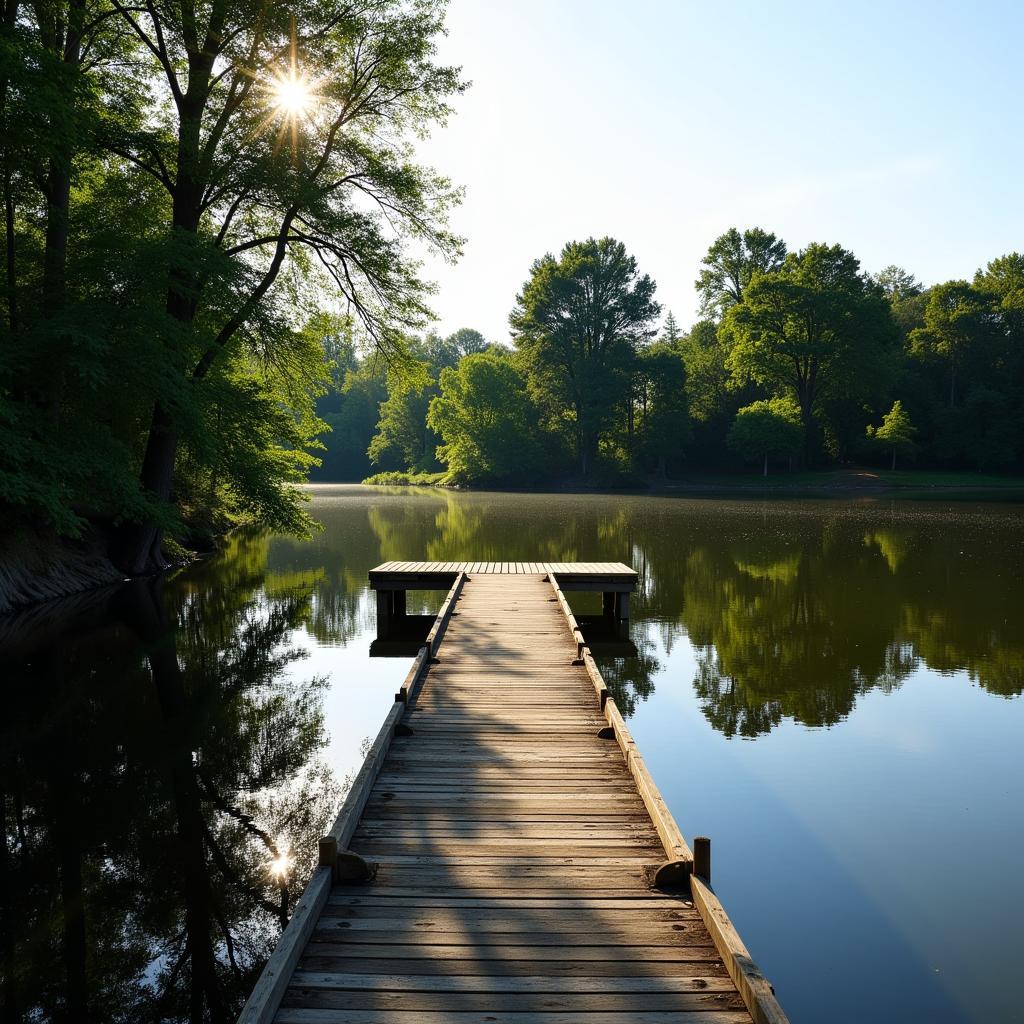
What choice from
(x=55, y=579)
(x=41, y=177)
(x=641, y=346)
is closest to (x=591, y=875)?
(x=55, y=579)

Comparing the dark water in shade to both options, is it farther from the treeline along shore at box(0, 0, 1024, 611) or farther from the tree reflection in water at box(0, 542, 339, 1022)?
the treeline along shore at box(0, 0, 1024, 611)

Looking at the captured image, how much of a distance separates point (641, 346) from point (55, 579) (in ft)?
201

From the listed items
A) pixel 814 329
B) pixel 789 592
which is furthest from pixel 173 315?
pixel 814 329

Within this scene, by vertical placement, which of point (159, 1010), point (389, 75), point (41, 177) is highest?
point (389, 75)

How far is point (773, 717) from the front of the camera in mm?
9602

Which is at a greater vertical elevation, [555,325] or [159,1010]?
[555,325]

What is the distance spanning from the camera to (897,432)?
59.8 m

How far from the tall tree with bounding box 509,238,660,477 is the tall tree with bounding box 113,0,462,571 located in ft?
148

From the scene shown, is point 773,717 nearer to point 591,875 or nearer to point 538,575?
point 591,875

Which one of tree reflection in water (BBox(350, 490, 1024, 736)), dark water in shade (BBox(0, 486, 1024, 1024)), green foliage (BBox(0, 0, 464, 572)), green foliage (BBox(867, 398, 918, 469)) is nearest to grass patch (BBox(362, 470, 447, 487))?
green foliage (BBox(867, 398, 918, 469))

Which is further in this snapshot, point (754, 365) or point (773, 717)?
point (754, 365)

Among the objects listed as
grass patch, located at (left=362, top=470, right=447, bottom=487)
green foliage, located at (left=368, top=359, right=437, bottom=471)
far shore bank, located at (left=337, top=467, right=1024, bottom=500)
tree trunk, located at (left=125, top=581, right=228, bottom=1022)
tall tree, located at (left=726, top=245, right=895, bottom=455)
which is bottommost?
grass patch, located at (left=362, top=470, right=447, bottom=487)

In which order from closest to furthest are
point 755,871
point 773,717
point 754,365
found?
point 755,871 → point 773,717 → point 754,365

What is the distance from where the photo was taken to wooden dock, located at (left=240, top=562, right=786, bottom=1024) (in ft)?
11.6
